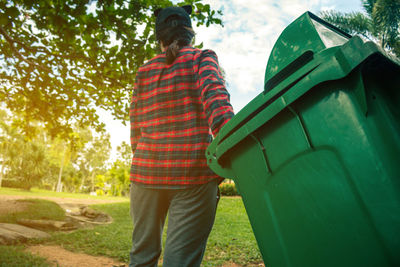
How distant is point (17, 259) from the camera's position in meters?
3.70

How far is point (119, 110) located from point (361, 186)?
5.97 m

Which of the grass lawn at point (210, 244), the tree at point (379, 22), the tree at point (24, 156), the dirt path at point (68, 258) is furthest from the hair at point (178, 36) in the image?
the tree at point (24, 156)

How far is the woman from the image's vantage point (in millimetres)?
1372

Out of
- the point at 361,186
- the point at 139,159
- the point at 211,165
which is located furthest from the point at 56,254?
the point at 361,186

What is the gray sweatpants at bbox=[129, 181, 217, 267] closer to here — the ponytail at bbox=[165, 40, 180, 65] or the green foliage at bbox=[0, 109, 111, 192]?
the ponytail at bbox=[165, 40, 180, 65]

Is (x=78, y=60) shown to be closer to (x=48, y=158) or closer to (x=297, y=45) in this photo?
(x=297, y=45)

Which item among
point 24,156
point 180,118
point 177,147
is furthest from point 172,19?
point 24,156

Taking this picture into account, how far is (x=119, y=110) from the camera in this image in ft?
20.4

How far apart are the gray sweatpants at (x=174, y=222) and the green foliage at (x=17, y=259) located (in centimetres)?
293

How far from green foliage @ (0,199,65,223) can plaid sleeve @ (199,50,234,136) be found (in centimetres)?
749

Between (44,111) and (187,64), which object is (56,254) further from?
(187,64)

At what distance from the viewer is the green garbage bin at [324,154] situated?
0.80m

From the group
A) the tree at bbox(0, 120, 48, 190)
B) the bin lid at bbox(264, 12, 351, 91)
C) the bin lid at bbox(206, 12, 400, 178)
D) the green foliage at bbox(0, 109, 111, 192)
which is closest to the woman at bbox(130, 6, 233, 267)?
the bin lid at bbox(206, 12, 400, 178)

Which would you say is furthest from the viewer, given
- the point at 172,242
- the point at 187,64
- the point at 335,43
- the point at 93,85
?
the point at 93,85
